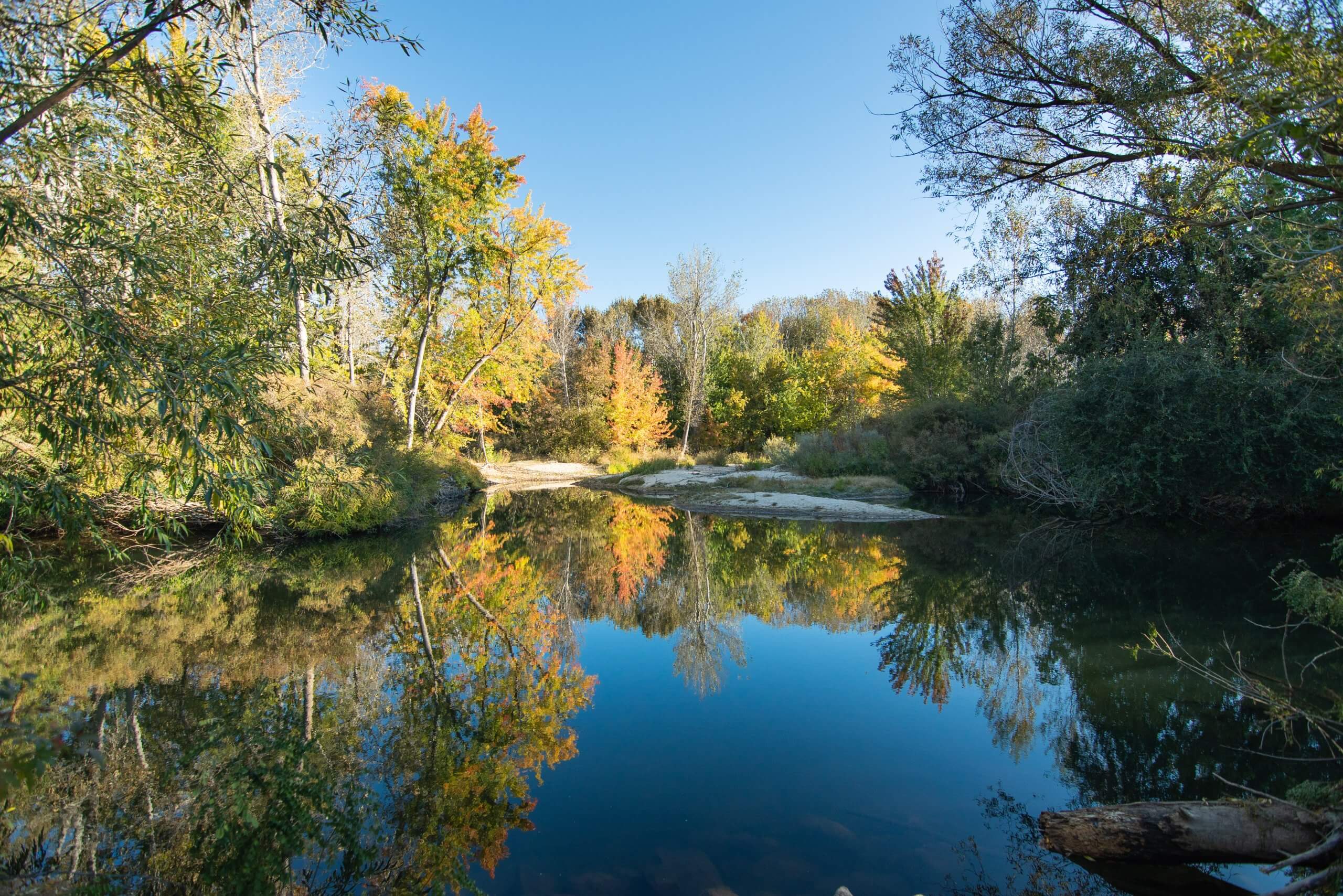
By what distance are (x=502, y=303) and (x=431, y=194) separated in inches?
136

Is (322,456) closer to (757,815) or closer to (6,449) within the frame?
(6,449)

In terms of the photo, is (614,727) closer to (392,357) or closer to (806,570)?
(806,570)

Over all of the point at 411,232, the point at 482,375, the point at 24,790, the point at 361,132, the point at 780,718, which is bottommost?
the point at 780,718

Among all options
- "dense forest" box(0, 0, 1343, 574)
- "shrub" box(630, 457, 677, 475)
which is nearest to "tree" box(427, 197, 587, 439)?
"dense forest" box(0, 0, 1343, 574)

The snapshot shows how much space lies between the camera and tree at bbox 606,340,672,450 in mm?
29922

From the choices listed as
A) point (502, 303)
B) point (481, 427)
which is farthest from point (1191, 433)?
point (481, 427)

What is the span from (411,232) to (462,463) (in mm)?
7020

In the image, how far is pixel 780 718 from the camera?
17.2 ft

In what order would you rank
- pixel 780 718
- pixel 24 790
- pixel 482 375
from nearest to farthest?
pixel 24 790 < pixel 780 718 < pixel 482 375

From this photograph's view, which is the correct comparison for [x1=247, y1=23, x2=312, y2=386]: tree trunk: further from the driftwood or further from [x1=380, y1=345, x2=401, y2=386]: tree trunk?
the driftwood

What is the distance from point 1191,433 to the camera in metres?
11.2

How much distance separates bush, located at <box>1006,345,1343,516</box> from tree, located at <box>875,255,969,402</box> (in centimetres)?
878

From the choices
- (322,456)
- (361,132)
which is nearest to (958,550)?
(322,456)

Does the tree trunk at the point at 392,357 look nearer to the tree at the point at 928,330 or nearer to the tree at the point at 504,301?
the tree at the point at 504,301
